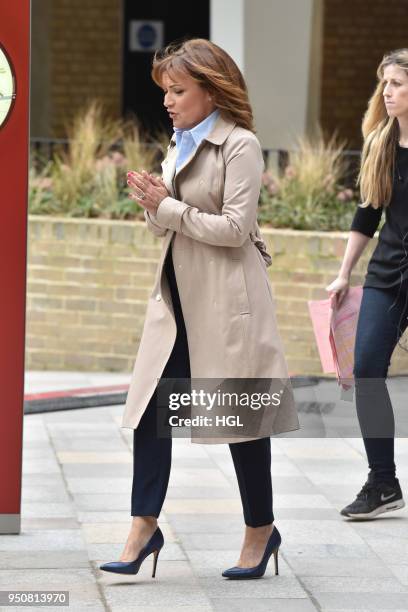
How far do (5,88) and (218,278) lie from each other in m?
1.19

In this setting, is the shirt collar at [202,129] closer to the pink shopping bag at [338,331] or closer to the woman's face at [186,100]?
the woman's face at [186,100]

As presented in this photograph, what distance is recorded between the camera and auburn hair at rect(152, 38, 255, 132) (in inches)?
178

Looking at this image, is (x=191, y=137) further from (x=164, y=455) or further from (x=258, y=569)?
(x=258, y=569)

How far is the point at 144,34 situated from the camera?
15672 mm

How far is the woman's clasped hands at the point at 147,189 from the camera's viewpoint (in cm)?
451

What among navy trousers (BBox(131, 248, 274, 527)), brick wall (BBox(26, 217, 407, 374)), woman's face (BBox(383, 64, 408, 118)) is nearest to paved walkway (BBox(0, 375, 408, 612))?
navy trousers (BBox(131, 248, 274, 527))

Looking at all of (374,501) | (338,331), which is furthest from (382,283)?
(374,501)

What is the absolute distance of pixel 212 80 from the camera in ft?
14.8

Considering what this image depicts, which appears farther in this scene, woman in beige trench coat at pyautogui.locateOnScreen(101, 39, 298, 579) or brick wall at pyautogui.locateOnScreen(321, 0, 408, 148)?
brick wall at pyautogui.locateOnScreen(321, 0, 408, 148)

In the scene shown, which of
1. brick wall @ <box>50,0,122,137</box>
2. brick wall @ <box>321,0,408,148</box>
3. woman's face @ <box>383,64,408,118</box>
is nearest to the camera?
woman's face @ <box>383,64,408,118</box>

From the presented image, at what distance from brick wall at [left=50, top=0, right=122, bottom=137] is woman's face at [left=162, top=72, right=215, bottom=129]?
10714 mm

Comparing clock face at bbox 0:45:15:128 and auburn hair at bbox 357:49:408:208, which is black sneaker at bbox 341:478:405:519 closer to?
auburn hair at bbox 357:49:408:208

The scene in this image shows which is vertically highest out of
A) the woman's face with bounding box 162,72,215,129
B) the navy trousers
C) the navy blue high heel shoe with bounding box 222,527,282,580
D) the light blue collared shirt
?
the woman's face with bounding box 162,72,215,129

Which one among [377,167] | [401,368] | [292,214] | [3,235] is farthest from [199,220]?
[292,214]
